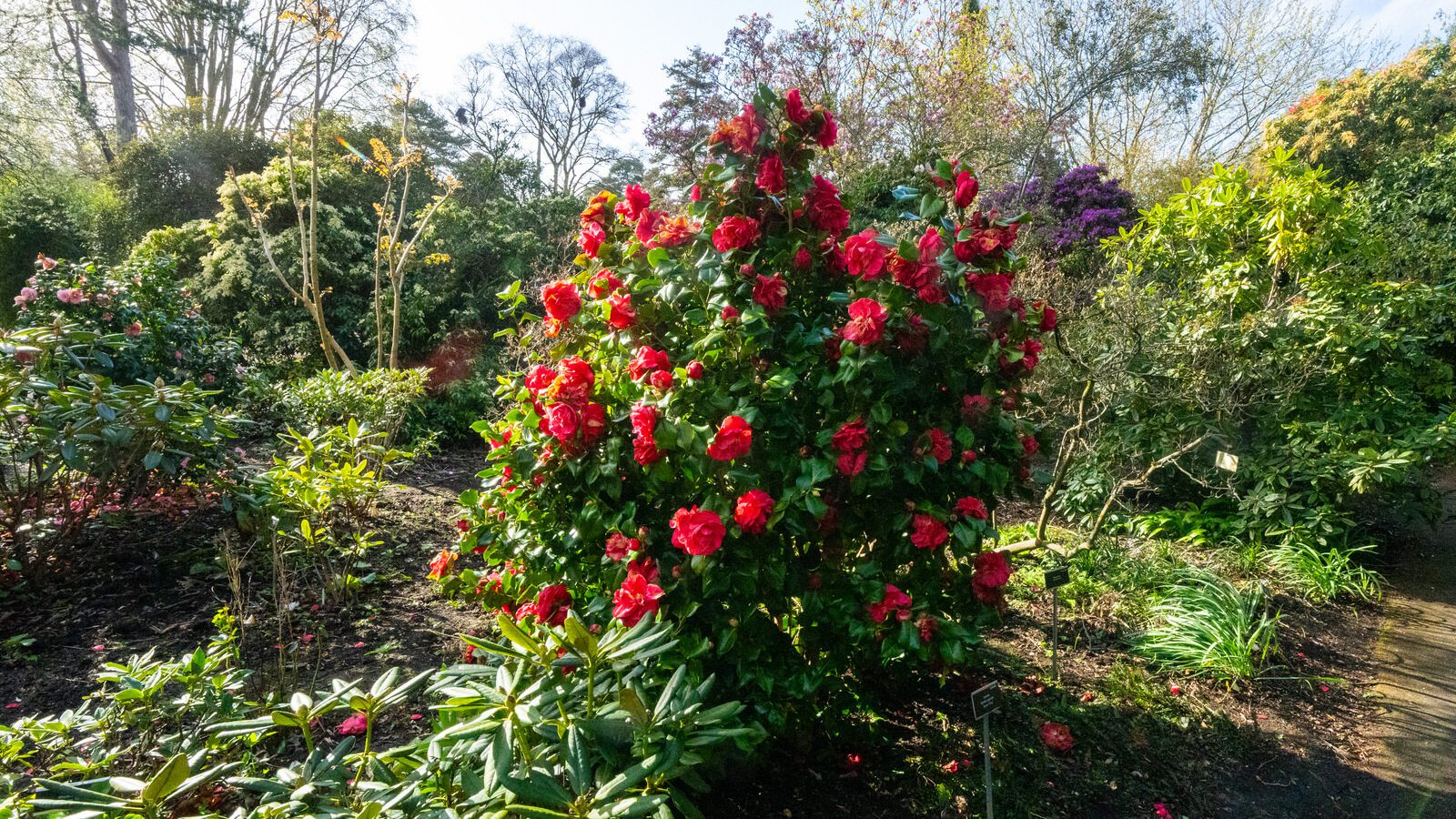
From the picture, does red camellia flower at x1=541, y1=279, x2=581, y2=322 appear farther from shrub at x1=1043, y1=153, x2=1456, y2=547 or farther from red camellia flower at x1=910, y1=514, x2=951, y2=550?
shrub at x1=1043, y1=153, x2=1456, y2=547

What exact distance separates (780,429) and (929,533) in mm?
473

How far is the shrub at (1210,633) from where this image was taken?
111 inches

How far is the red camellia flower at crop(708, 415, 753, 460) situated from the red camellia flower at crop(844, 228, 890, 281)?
1.69ft

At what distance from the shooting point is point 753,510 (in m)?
1.62

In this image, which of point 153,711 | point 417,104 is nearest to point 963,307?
point 153,711

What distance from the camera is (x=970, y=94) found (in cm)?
975

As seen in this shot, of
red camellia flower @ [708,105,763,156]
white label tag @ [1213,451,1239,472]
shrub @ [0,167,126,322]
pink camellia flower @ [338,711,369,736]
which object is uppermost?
shrub @ [0,167,126,322]

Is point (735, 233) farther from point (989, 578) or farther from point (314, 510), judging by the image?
point (314, 510)

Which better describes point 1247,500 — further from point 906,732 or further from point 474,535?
point 474,535

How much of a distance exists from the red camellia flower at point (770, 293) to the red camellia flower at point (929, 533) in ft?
2.20

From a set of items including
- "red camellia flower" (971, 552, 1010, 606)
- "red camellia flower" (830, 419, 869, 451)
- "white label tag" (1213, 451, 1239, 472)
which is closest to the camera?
"red camellia flower" (830, 419, 869, 451)

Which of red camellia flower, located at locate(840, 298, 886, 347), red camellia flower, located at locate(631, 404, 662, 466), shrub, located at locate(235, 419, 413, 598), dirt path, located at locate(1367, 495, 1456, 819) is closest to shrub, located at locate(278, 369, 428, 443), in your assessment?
shrub, located at locate(235, 419, 413, 598)

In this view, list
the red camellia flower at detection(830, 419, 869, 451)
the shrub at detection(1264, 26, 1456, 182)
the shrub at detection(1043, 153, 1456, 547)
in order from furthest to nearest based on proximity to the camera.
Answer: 1. the shrub at detection(1264, 26, 1456, 182)
2. the shrub at detection(1043, 153, 1456, 547)
3. the red camellia flower at detection(830, 419, 869, 451)

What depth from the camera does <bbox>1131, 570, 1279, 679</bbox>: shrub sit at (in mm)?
2832
